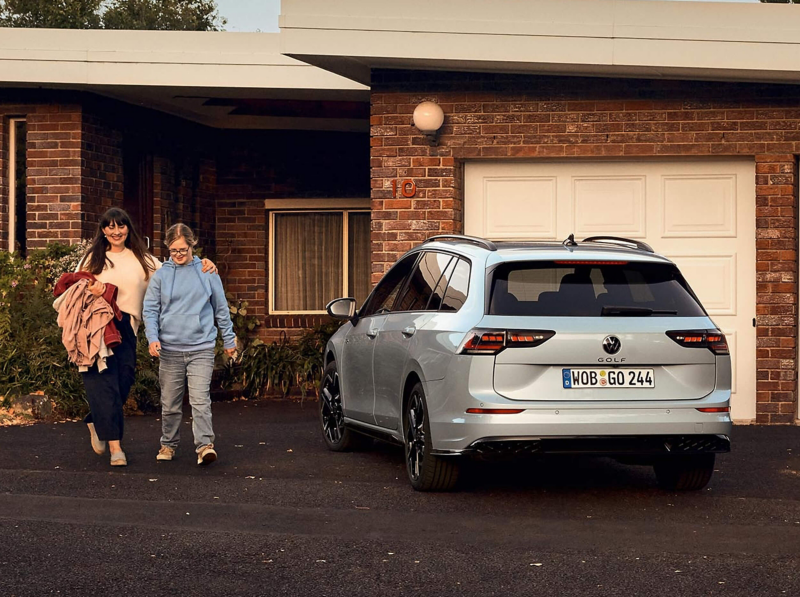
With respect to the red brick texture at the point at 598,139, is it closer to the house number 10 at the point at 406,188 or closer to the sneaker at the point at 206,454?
the house number 10 at the point at 406,188

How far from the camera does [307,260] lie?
1758 cm

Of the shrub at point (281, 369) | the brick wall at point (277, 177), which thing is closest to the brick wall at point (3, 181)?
the shrub at point (281, 369)

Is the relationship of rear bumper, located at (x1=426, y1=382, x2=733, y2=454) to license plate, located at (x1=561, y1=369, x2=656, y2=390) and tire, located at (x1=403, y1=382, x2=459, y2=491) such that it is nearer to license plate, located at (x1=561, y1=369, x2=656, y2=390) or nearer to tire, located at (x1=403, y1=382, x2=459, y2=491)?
license plate, located at (x1=561, y1=369, x2=656, y2=390)

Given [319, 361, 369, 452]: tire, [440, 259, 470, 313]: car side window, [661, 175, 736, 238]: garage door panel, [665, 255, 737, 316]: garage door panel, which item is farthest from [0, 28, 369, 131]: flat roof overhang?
[440, 259, 470, 313]: car side window

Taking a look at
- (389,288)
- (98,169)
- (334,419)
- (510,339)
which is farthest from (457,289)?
(98,169)

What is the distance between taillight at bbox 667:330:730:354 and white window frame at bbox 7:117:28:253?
367 inches

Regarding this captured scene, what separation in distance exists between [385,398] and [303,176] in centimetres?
897

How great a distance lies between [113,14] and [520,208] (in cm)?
3720

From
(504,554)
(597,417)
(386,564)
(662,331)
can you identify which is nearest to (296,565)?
(386,564)

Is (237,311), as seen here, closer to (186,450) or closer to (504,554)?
(186,450)

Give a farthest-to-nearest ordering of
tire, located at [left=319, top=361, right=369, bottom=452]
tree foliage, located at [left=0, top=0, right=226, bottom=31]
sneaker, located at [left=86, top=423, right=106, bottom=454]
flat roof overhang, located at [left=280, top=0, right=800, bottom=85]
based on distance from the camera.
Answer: tree foliage, located at [left=0, top=0, right=226, bottom=31], flat roof overhang, located at [left=280, top=0, right=800, bottom=85], tire, located at [left=319, top=361, right=369, bottom=452], sneaker, located at [left=86, top=423, right=106, bottom=454]

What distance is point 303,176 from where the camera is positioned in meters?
17.4

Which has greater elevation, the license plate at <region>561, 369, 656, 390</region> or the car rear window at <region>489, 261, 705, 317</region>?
the car rear window at <region>489, 261, 705, 317</region>

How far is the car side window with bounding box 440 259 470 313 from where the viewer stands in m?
7.80
